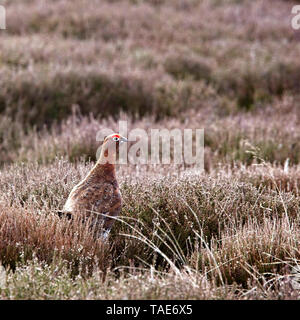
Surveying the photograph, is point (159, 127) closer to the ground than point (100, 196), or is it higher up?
closer to the ground

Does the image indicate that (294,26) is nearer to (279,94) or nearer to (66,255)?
(279,94)

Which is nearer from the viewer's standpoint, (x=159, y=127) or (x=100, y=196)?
(x=100, y=196)

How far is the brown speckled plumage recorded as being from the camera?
10.5 feet

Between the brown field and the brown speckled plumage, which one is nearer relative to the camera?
the brown field

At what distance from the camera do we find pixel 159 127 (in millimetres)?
7215

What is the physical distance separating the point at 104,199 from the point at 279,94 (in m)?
7.74

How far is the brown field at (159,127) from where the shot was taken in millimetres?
2965

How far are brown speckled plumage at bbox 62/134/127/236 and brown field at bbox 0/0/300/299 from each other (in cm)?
11

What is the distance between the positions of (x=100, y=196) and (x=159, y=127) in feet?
13.5

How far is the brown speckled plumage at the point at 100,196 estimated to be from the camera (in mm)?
3186

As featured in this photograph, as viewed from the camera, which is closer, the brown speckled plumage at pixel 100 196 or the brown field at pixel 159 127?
the brown field at pixel 159 127

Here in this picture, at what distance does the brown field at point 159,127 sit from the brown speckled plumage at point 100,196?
0.11 metres
